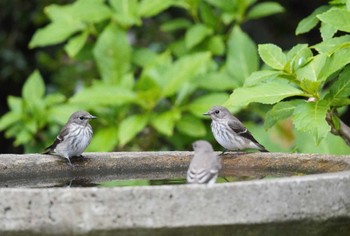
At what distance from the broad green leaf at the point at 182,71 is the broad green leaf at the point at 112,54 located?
577 millimetres

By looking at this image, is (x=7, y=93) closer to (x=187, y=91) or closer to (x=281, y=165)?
(x=187, y=91)

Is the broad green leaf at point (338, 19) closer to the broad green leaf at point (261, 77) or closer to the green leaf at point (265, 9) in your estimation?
Result: the broad green leaf at point (261, 77)

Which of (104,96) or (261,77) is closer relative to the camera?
(261,77)

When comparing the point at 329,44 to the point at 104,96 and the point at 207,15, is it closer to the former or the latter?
the point at 104,96

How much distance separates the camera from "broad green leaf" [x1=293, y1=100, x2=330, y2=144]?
3.51 m

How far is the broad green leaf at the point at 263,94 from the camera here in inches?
143

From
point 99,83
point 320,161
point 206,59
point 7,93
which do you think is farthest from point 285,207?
point 7,93

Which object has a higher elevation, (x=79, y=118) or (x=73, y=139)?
(x=73, y=139)

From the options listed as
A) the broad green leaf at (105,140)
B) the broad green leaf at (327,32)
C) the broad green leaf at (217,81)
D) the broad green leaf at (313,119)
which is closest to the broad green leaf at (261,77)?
the broad green leaf at (313,119)

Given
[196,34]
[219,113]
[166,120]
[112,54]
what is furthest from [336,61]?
[112,54]

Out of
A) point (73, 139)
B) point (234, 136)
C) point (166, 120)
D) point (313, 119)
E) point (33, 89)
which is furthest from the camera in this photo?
point (33, 89)

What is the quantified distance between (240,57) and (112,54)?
117cm

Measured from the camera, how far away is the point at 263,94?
3.66 meters

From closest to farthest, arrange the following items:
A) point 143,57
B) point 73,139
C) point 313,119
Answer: point 313,119, point 73,139, point 143,57
